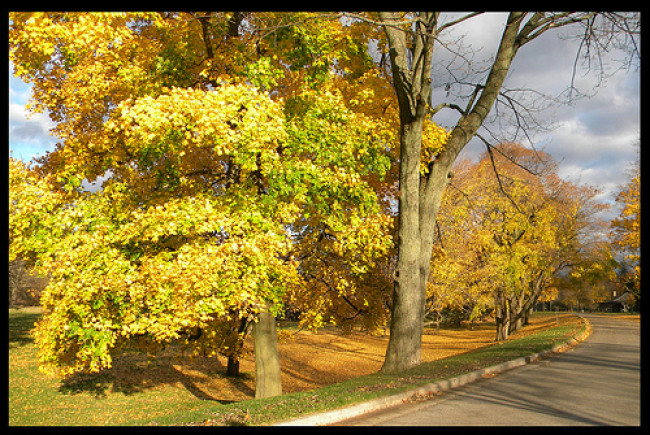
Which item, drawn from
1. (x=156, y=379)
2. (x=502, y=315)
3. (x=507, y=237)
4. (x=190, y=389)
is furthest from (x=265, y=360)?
(x=502, y=315)

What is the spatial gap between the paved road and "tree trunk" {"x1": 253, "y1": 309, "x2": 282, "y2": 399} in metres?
5.71

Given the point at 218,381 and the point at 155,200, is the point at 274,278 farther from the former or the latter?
the point at 218,381

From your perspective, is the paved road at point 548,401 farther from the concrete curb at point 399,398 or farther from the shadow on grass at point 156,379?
the shadow on grass at point 156,379

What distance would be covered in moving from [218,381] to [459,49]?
48.7ft

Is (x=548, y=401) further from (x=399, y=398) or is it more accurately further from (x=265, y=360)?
(x=265, y=360)

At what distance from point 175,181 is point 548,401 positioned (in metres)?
8.41

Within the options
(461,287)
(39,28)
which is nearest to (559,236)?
(461,287)

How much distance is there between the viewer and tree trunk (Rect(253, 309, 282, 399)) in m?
12.4

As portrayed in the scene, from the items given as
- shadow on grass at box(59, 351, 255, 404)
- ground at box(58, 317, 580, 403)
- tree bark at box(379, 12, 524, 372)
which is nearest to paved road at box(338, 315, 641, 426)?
tree bark at box(379, 12, 524, 372)

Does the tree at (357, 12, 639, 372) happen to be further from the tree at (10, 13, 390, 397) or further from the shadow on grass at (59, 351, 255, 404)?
the shadow on grass at (59, 351, 255, 404)

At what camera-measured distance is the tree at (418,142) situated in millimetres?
11336

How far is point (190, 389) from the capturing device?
57.0ft

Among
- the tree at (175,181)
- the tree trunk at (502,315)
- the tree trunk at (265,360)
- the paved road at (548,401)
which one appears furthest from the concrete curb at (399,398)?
the tree trunk at (502,315)

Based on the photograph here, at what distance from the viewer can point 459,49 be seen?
1071 cm
